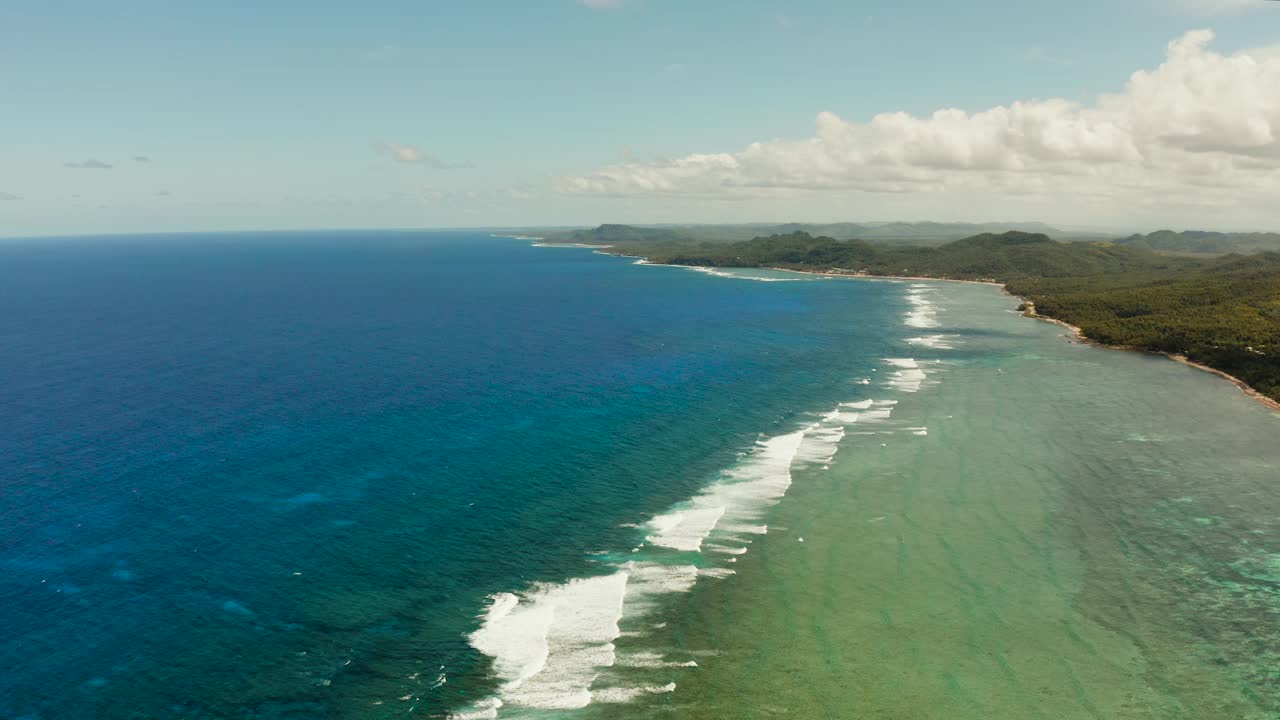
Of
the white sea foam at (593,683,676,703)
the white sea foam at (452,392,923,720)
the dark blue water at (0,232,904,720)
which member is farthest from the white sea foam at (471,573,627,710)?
the dark blue water at (0,232,904,720)

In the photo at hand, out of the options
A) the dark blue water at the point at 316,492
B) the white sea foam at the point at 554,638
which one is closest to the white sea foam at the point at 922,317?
the dark blue water at the point at 316,492

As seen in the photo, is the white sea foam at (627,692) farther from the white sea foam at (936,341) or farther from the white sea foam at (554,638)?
the white sea foam at (936,341)

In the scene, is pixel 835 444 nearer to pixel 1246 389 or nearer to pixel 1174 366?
pixel 1246 389

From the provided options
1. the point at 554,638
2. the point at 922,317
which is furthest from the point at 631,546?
the point at 922,317

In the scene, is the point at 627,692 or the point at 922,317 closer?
the point at 627,692

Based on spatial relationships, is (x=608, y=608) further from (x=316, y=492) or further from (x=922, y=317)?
(x=922, y=317)

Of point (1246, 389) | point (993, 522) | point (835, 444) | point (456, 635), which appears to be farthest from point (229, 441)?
point (1246, 389)
